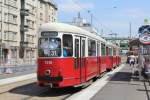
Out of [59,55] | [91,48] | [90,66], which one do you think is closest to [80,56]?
[59,55]

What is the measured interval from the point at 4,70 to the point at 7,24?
28.7 metres

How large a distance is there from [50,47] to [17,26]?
56.4 m

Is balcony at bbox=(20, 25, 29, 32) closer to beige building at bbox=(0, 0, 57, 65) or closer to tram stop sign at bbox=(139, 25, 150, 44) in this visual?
beige building at bbox=(0, 0, 57, 65)

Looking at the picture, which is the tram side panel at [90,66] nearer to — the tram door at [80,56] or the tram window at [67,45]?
the tram door at [80,56]

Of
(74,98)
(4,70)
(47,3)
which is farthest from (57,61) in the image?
(47,3)

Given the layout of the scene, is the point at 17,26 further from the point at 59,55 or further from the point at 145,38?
the point at 59,55

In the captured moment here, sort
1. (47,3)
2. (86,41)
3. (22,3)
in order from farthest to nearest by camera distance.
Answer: (47,3)
(22,3)
(86,41)

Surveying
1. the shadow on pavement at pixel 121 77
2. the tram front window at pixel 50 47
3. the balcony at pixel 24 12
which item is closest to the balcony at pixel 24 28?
the balcony at pixel 24 12

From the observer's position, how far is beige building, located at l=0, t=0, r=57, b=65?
65.1m

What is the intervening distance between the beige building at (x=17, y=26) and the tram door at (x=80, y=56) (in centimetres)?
3841

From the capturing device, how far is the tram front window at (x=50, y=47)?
55.2 ft

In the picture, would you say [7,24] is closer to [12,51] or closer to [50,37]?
[12,51]

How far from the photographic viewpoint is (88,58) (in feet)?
66.8

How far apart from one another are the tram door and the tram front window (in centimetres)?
122
